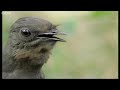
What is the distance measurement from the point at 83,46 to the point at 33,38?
11.0 ft

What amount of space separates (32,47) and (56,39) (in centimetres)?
33

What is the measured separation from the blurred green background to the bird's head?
2.10 m

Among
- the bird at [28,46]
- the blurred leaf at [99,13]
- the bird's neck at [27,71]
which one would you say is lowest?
the bird's neck at [27,71]

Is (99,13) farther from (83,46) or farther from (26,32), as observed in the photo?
(26,32)

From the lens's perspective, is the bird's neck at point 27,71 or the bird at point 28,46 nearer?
the bird at point 28,46

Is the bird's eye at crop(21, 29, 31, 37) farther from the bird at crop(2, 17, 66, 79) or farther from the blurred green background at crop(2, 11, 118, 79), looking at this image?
the blurred green background at crop(2, 11, 118, 79)

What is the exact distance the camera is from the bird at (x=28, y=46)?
8.78m

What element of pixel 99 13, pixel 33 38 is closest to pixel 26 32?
pixel 33 38

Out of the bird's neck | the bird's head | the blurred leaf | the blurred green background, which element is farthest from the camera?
the blurred green background

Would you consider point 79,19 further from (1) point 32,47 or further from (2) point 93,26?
(1) point 32,47

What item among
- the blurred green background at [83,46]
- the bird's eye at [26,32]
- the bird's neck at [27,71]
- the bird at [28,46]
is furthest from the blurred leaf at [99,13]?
the bird's eye at [26,32]

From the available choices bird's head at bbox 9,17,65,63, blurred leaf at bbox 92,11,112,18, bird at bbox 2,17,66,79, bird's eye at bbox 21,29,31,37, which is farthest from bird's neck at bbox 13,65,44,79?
blurred leaf at bbox 92,11,112,18

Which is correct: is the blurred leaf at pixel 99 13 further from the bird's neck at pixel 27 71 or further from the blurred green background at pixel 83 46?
the bird's neck at pixel 27 71

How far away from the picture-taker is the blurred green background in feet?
37.1
